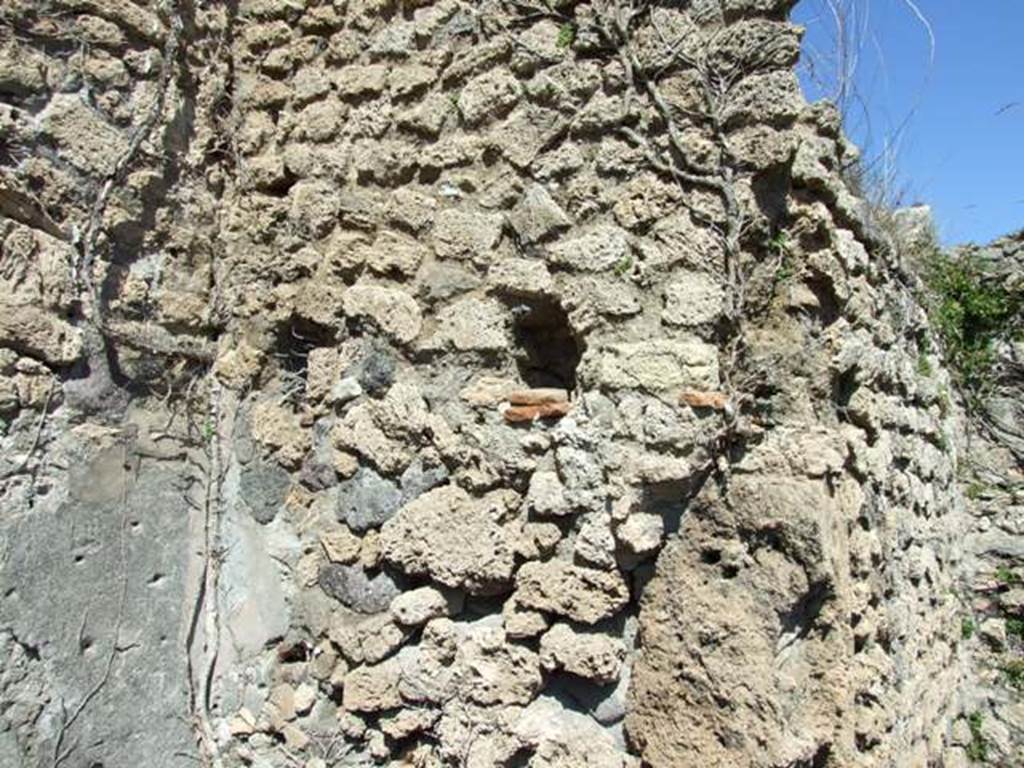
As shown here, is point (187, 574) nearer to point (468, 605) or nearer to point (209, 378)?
point (209, 378)

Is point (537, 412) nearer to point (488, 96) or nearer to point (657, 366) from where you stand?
point (657, 366)

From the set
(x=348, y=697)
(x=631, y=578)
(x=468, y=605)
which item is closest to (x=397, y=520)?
(x=468, y=605)

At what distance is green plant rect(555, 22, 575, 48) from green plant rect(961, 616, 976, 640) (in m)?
3.48

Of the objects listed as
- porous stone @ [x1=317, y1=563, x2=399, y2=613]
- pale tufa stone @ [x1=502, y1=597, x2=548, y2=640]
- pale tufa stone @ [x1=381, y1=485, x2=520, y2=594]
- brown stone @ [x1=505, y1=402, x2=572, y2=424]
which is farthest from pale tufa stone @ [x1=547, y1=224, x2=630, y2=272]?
porous stone @ [x1=317, y1=563, x2=399, y2=613]

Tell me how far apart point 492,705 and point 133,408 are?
1.43m

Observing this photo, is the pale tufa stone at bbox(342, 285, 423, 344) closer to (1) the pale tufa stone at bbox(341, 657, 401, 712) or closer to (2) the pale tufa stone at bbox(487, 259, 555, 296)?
(2) the pale tufa stone at bbox(487, 259, 555, 296)

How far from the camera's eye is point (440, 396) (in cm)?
248

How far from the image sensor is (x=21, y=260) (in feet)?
7.74

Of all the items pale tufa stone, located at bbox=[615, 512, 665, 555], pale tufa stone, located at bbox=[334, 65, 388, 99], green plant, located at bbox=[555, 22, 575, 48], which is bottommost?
pale tufa stone, located at bbox=[615, 512, 665, 555]

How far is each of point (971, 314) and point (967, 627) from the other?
1.76m

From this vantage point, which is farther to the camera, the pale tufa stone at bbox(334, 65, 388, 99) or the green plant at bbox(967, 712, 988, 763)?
the green plant at bbox(967, 712, 988, 763)

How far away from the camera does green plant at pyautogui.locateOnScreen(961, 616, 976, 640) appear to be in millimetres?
4148

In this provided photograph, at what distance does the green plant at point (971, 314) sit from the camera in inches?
184

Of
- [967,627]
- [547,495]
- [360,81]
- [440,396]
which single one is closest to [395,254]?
[440,396]
